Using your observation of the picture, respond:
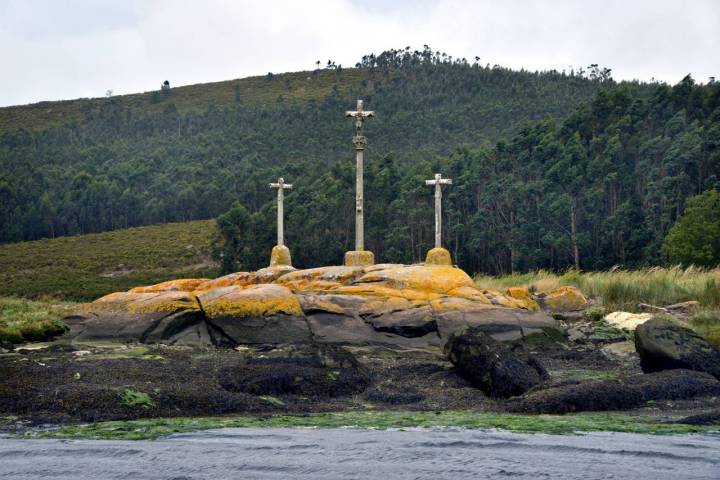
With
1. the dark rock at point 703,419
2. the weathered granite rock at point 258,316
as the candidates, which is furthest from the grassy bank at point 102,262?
the dark rock at point 703,419

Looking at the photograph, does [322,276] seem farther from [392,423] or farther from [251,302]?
[392,423]

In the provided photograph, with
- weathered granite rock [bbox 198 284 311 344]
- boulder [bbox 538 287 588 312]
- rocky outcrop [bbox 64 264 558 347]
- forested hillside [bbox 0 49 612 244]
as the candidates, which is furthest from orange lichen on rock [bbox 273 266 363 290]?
forested hillside [bbox 0 49 612 244]

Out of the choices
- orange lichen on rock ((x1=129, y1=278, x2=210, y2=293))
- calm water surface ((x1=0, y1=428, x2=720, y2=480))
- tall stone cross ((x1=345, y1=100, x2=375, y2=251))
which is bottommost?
calm water surface ((x1=0, y1=428, x2=720, y2=480))

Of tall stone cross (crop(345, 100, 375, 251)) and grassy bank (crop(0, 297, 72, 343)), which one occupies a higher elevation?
tall stone cross (crop(345, 100, 375, 251))

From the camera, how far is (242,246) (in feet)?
253

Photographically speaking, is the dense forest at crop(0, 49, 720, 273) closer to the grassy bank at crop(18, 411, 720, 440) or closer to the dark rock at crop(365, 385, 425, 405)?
the dark rock at crop(365, 385, 425, 405)

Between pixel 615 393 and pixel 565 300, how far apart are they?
15067 millimetres

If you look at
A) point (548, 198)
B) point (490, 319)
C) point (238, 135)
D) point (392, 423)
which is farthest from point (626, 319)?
point (238, 135)

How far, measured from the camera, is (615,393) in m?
15.1

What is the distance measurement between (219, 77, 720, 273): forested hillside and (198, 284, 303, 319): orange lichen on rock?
39075 millimetres

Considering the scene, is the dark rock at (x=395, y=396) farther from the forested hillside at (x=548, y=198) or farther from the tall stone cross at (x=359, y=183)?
the forested hillside at (x=548, y=198)

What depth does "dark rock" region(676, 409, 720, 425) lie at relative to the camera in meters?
13.4

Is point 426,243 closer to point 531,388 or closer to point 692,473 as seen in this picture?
point 531,388

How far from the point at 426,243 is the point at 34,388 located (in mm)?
60754
